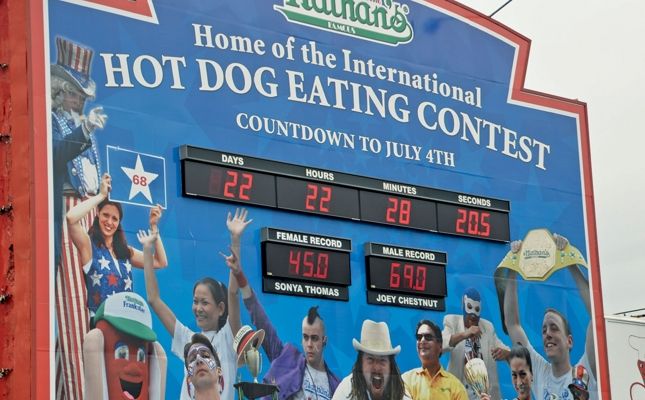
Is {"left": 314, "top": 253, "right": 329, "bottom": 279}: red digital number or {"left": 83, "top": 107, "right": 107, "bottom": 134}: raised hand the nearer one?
{"left": 83, "top": 107, "right": 107, "bottom": 134}: raised hand

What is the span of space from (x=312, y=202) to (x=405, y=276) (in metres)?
1.53

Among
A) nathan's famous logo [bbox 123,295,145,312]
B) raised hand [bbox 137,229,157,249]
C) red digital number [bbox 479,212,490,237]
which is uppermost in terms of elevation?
red digital number [bbox 479,212,490,237]

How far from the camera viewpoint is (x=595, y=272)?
18.7 m

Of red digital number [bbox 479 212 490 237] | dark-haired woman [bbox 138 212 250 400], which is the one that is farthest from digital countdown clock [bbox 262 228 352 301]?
red digital number [bbox 479 212 490 237]

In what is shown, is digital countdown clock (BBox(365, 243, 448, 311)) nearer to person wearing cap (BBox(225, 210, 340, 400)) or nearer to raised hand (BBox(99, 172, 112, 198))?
Answer: person wearing cap (BBox(225, 210, 340, 400))

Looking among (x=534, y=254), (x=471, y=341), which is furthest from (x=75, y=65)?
(x=534, y=254)

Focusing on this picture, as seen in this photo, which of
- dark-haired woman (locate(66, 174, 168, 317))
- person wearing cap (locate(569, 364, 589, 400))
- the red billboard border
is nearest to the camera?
dark-haired woman (locate(66, 174, 168, 317))

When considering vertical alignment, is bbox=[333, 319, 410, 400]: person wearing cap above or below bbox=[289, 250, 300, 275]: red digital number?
below

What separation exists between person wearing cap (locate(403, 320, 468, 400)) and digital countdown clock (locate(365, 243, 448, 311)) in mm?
307

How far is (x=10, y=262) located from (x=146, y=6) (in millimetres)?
3152

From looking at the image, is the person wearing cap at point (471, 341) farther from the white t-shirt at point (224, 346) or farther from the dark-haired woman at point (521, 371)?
the white t-shirt at point (224, 346)

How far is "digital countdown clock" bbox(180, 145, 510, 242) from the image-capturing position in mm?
14938

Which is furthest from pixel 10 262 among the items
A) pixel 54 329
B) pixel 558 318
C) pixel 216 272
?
pixel 558 318

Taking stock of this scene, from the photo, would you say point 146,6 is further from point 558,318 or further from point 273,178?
point 558,318
